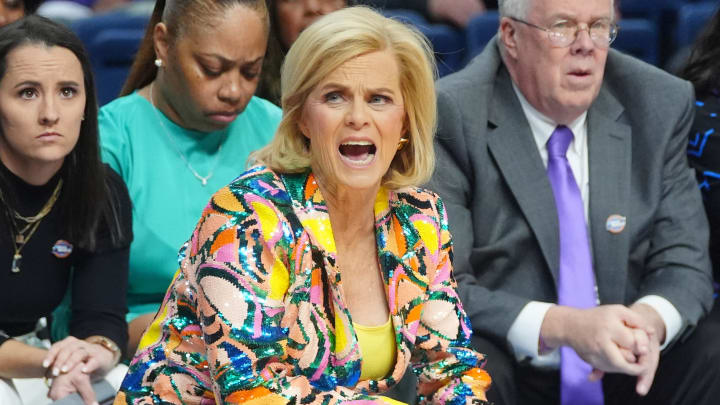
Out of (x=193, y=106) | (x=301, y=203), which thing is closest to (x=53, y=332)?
(x=193, y=106)

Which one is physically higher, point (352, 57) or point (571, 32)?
point (352, 57)

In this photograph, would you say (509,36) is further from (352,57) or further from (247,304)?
(247,304)

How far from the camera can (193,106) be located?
2.90 m

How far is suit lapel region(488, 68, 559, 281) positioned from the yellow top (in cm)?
71

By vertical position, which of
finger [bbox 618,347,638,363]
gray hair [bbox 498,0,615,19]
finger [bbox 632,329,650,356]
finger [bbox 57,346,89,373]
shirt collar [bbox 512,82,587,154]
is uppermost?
gray hair [bbox 498,0,615,19]

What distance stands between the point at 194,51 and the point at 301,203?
926 mm

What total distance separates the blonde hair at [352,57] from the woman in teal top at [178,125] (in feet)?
2.33

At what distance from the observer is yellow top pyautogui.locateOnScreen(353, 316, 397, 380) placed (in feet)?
6.91

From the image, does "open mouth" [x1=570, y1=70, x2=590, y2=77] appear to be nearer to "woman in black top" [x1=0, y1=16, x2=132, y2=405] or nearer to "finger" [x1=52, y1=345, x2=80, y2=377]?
"woman in black top" [x1=0, y1=16, x2=132, y2=405]

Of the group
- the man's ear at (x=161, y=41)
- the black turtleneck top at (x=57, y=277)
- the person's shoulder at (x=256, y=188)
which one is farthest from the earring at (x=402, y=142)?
the man's ear at (x=161, y=41)

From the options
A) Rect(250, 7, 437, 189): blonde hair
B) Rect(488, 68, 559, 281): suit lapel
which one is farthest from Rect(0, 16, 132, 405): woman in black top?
Rect(488, 68, 559, 281): suit lapel

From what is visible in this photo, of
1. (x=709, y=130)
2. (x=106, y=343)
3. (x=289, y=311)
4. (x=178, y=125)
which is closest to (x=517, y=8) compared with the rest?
(x=709, y=130)

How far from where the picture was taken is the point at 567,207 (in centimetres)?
277

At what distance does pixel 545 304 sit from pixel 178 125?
3.76ft
